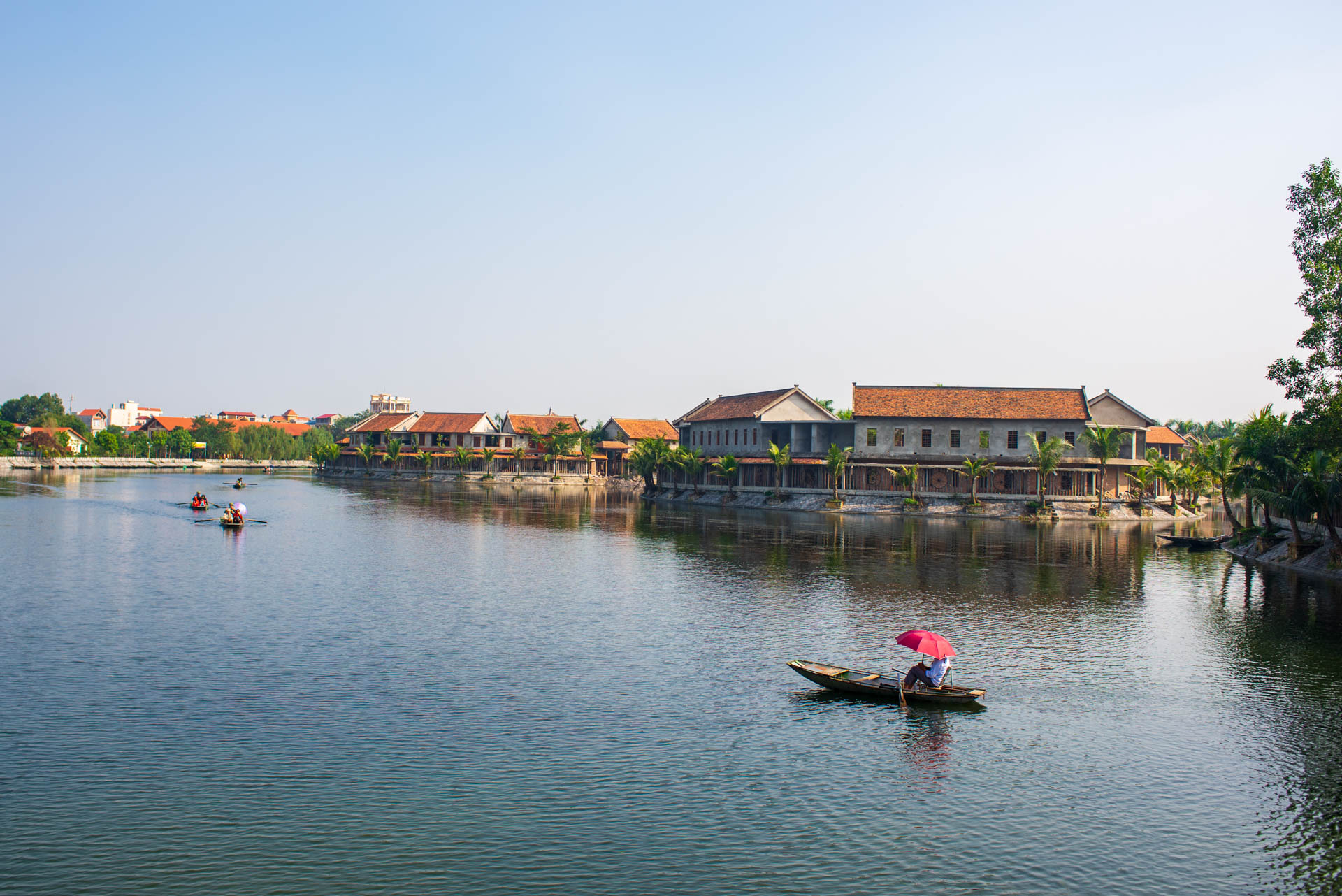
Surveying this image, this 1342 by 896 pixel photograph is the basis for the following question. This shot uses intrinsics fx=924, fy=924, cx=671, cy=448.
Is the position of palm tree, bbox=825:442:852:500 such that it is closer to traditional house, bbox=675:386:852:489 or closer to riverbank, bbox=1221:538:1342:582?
traditional house, bbox=675:386:852:489

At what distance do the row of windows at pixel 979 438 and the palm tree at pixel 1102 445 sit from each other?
214 cm

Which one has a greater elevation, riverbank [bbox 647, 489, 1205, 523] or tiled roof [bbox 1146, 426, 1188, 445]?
tiled roof [bbox 1146, 426, 1188, 445]

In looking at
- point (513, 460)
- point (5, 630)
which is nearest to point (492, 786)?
point (5, 630)

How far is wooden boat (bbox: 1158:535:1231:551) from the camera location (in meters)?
63.1

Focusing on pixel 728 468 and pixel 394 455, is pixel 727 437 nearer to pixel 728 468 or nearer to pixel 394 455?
pixel 728 468

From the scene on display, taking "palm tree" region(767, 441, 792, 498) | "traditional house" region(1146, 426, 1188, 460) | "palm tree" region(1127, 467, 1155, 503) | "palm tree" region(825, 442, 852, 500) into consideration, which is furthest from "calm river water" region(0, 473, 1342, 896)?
"traditional house" region(1146, 426, 1188, 460)

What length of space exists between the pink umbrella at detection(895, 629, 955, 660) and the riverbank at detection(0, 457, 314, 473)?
16013 cm

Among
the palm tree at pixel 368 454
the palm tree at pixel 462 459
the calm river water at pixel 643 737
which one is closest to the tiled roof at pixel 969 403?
the calm river water at pixel 643 737

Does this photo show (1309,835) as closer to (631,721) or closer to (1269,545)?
(631,721)

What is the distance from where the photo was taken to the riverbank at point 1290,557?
48.8 m

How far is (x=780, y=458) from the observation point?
9556 centimetres

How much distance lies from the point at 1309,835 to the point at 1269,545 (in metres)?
46.7

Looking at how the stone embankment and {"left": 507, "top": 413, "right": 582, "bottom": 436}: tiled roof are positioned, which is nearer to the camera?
the stone embankment

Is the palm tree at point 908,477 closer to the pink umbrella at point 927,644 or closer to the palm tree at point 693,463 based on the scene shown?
the palm tree at point 693,463
